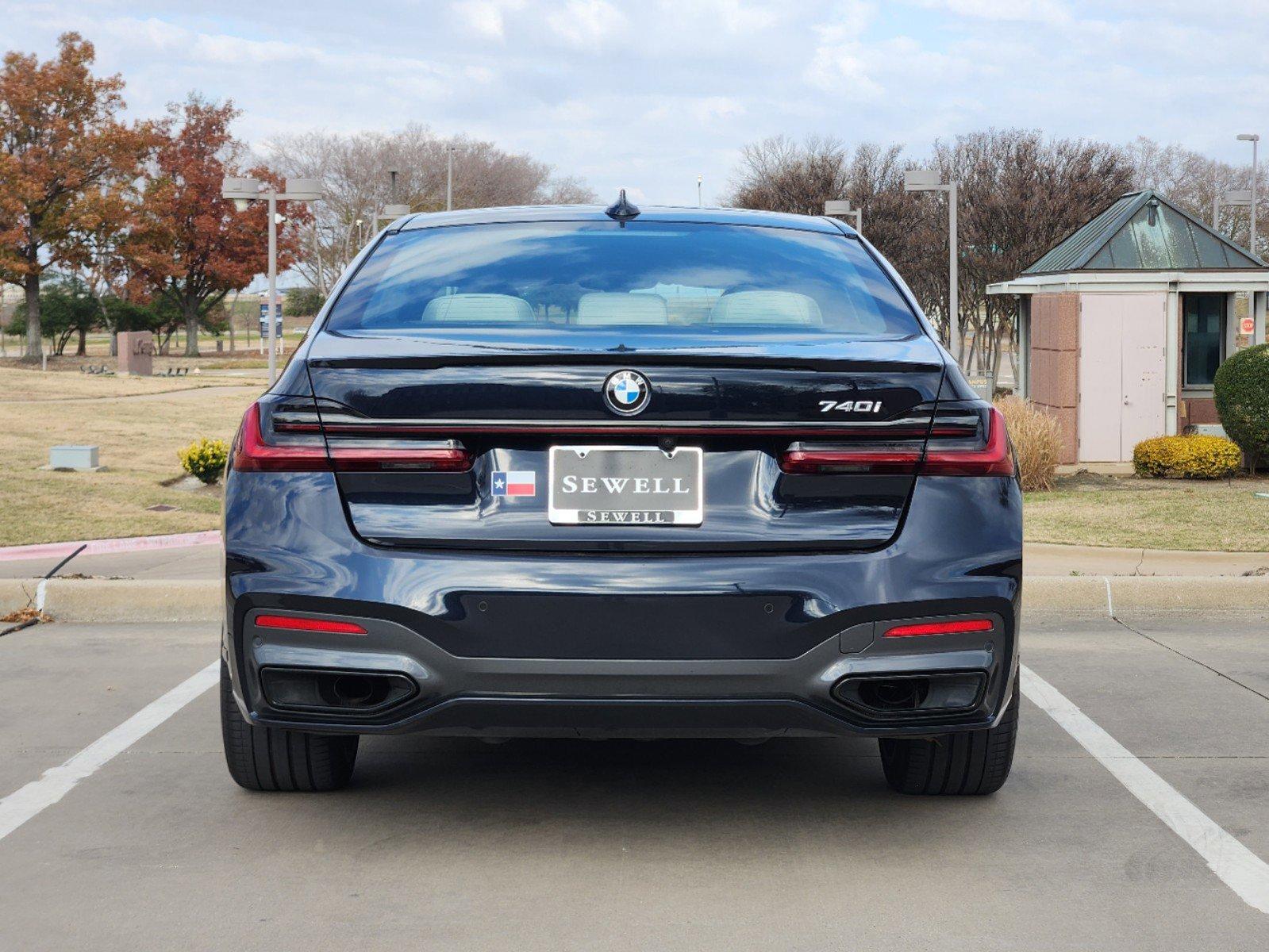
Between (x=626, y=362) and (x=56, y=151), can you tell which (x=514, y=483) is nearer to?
(x=626, y=362)

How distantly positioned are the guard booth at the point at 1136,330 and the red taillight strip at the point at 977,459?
15.1 metres

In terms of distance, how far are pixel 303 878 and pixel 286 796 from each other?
0.79 meters

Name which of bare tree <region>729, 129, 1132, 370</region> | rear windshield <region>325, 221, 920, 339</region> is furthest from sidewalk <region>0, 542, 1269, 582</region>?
bare tree <region>729, 129, 1132, 370</region>

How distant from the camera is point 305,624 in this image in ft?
12.7

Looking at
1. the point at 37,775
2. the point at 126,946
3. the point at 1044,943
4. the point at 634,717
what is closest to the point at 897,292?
the point at 634,717

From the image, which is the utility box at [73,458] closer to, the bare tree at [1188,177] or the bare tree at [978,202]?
the bare tree at [978,202]

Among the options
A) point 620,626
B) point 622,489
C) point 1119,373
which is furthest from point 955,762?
point 1119,373

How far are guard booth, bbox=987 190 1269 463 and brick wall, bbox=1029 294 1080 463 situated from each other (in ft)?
0.04

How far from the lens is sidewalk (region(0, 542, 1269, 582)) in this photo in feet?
30.3

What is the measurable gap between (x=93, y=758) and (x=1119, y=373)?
1574 cm

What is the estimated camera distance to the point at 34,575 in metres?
9.07

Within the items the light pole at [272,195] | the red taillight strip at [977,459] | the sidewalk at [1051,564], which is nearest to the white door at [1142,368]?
the sidewalk at [1051,564]

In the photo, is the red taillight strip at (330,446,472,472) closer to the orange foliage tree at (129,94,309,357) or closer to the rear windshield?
the rear windshield

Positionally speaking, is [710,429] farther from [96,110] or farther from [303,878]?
[96,110]
